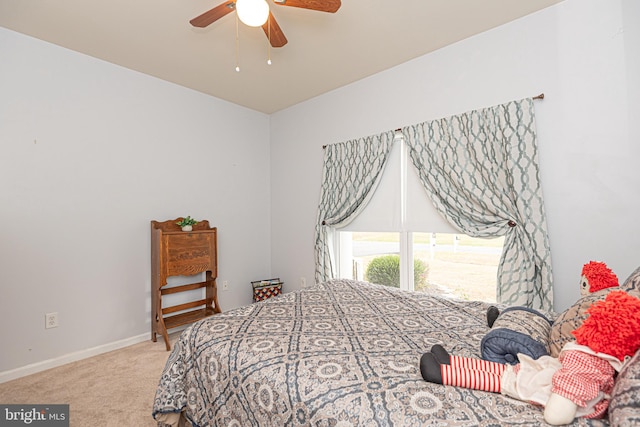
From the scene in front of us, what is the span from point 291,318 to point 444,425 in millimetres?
1021

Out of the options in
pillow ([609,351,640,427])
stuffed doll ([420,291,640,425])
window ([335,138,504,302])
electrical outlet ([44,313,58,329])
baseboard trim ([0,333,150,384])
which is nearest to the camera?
pillow ([609,351,640,427])

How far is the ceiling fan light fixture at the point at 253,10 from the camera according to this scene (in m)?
1.63

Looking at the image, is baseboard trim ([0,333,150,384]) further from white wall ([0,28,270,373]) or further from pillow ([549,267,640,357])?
pillow ([549,267,640,357])

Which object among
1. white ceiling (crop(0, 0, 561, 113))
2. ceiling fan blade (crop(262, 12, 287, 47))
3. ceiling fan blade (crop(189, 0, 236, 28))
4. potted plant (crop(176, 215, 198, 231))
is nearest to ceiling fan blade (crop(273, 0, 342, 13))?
ceiling fan blade (crop(262, 12, 287, 47))

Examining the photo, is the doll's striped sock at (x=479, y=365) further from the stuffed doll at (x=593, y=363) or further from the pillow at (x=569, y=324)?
the pillow at (x=569, y=324)

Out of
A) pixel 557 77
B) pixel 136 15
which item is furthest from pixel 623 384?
pixel 136 15

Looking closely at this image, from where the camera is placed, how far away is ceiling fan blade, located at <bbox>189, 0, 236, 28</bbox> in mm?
1798

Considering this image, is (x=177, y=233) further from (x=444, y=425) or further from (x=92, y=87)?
(x=444, y=425)

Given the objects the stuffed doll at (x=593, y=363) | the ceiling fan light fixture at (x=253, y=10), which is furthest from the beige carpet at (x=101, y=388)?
the ceiling fan light fixture at (x=253, y=10)

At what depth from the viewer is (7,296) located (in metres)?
2.42

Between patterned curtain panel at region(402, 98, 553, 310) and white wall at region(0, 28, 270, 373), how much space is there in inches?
105

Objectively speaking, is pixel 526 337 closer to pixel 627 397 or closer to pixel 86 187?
pixel 627 397

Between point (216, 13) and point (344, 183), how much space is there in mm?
2049

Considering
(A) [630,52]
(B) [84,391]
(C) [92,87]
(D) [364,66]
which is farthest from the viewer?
(D) [364,66]
